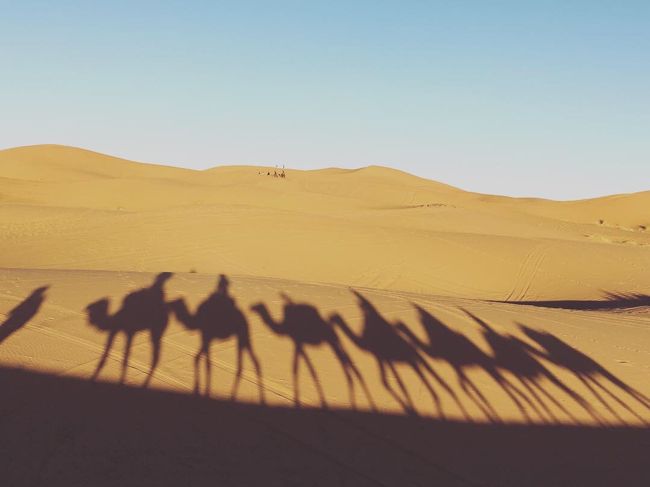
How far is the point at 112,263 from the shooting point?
13562 mm

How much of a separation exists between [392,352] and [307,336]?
2.95ft

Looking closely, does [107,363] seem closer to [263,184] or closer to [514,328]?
[514,328]

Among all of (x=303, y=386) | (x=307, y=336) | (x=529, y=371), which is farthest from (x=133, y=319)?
(x=529, y=371)

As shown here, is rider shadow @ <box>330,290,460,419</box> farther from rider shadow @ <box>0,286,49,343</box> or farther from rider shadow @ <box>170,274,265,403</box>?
rider shadow @ <box>0,286,49,343</box>

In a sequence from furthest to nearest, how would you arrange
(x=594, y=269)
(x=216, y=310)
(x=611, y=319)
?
1. (x=594, y=269)
2. (x=611, y=319)
3. (x=216, y=310)

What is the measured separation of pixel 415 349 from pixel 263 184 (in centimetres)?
3384

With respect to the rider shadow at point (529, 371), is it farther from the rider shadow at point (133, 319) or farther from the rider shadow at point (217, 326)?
the rider shadow at point (133, 319)

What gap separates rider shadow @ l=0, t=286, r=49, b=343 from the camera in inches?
208

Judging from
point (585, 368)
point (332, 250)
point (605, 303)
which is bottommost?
point (332, 250)

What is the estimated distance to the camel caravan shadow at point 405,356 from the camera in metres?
4.96

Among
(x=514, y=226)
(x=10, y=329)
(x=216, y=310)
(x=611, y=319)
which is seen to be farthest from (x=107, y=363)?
(x=514, y=226)

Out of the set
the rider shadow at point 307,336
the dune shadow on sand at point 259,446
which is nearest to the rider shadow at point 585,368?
the dune shadow on sand at point 259,446

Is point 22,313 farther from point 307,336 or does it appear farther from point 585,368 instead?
point 585,368

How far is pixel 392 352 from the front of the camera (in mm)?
5770
